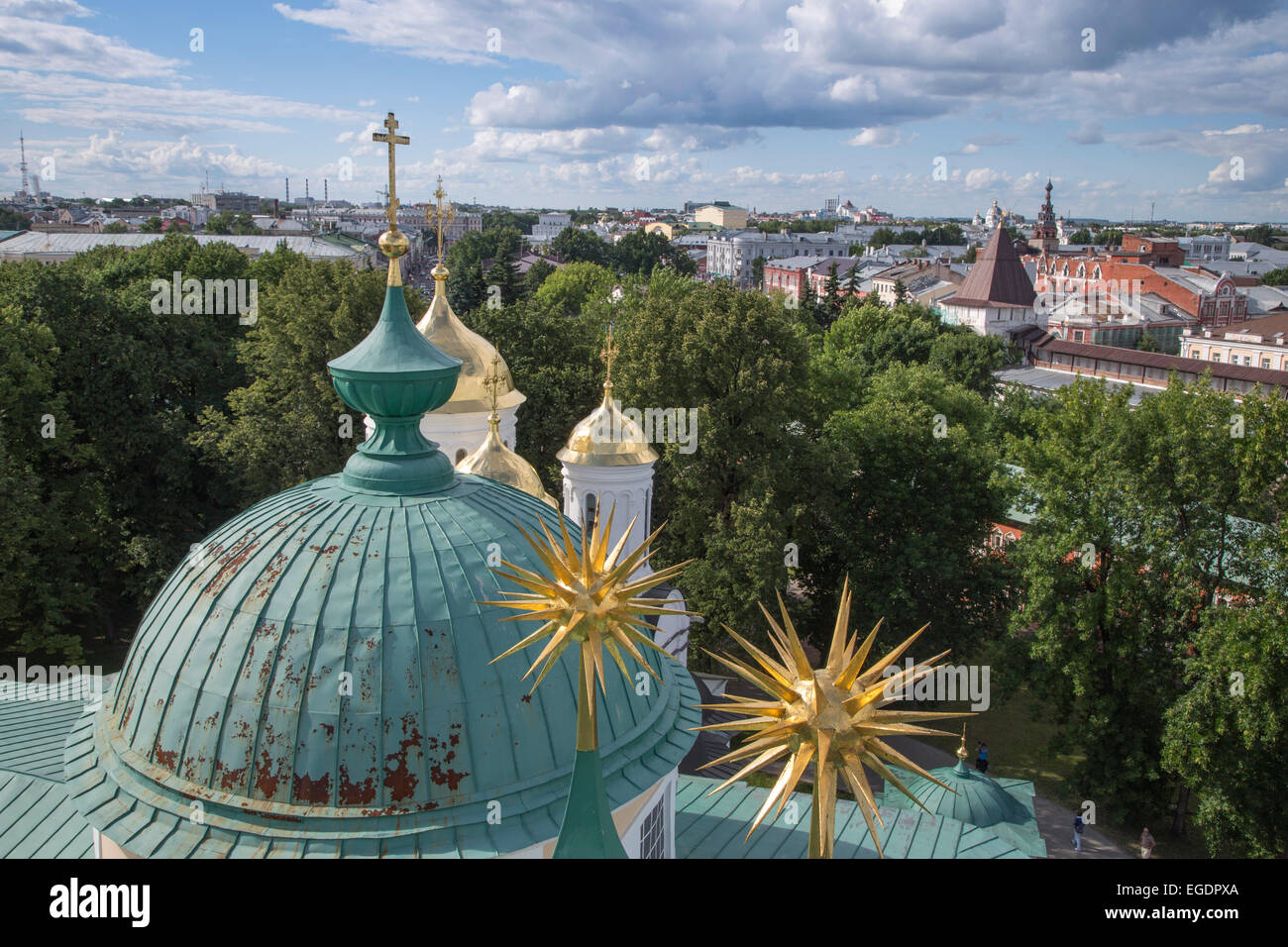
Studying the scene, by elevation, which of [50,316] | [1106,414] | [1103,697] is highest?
[50,316]

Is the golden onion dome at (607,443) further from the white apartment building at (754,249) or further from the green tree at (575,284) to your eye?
→ the white apartment building at (754,249)

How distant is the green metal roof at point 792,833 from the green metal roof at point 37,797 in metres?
7.57

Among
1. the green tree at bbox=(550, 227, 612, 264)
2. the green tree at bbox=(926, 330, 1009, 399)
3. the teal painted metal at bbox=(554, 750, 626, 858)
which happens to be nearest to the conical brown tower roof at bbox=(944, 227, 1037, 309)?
the green tree at bbox=(926, 330, 1009, 399)

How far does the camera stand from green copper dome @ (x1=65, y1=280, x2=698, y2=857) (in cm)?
915

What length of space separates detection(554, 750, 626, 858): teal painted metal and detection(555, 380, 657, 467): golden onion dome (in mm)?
15122

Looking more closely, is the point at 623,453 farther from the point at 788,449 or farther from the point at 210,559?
the point at 210,559

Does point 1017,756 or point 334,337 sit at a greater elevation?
point 334,337

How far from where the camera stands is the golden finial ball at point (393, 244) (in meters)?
12.1

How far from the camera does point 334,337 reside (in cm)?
3275

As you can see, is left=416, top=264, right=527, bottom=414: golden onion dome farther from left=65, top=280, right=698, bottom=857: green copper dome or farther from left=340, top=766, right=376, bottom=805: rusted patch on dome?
left=340, top=766, right=376, bottom=805: rusted patch on dome

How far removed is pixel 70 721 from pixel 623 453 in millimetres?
11998

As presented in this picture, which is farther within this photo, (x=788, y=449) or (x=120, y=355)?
(x=120, y=355)
